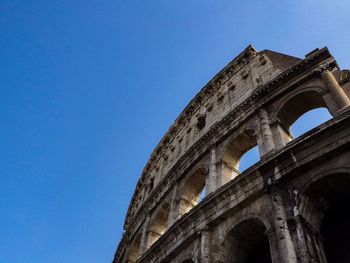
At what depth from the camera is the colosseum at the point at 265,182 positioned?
8.53 meters

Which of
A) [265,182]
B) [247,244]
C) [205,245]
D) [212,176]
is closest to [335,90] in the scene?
[265,182]

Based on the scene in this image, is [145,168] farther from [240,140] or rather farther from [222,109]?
[240,140]

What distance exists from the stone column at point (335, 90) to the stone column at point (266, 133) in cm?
214

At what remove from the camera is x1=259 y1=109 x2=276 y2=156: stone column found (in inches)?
432

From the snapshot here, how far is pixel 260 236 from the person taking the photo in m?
9.87

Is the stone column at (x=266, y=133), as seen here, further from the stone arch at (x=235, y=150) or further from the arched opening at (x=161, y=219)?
the arched opening at (x=161, y=219)

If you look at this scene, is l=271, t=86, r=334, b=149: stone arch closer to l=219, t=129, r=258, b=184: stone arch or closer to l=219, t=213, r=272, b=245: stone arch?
l=219, t=129, r=258, b=184: stone arch

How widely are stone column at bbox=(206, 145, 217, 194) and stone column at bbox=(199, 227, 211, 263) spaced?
1.94 meters

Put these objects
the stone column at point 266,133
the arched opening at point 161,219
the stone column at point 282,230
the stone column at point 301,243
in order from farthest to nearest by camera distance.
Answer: the arched opening at point 161,219 < the stone column at point 266,133 < the stone column at point 282,230 < the stone column at point 301,243

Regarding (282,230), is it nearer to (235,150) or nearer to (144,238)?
(235,150)

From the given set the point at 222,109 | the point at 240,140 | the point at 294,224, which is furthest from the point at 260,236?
the point at 222,109

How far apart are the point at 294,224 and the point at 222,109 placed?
9.03 metres

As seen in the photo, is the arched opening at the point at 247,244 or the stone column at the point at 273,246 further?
the arched opening at the point at 247,244

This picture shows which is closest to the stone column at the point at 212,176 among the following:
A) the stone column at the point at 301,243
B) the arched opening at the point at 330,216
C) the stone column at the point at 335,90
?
the arched opening at the point at 330,216
